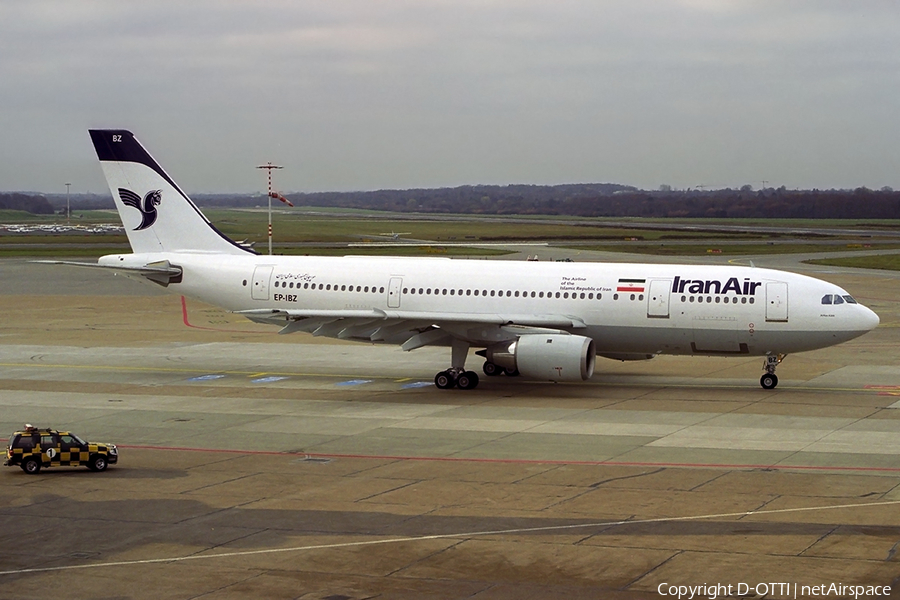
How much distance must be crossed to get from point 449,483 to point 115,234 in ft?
404

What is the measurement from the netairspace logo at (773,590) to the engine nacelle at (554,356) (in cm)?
1741

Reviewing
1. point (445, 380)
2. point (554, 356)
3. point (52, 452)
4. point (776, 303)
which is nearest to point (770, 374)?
point (776, 303)

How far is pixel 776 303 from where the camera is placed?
1355 inches

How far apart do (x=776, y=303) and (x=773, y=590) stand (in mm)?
19649

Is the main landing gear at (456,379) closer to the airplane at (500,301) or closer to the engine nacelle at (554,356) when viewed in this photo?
the airplane at (500,301)

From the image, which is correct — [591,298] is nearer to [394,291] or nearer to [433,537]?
[394,291]

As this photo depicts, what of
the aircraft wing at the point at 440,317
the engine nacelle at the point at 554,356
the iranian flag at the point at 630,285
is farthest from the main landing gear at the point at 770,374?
the aircraft wing at the point at 440,317

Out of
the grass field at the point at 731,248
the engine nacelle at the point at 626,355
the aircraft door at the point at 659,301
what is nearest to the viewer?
the aircraft door at the point at 659,301

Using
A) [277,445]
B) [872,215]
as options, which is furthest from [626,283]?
[872,215]

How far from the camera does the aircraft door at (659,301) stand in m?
35.1

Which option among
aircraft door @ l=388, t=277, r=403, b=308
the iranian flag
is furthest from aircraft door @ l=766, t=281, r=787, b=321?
aircraft door @ l=388, t=277, r=403, b=308

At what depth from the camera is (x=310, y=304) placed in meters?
38.9

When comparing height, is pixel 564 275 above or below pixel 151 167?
below

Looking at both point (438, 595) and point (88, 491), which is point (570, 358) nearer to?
point (88, 491)
